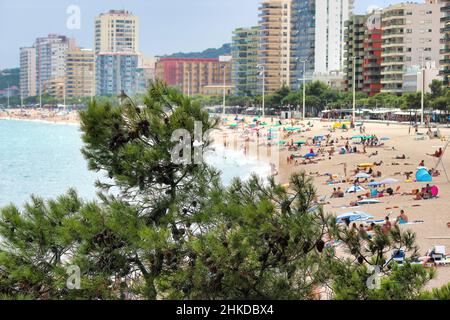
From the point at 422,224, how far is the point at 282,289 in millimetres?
13460

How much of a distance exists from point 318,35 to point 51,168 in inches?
3417

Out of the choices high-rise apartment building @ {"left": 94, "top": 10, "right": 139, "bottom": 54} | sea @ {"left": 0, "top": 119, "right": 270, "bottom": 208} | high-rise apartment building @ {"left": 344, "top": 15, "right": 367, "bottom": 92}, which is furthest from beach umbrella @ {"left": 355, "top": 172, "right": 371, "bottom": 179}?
high-rise apartment building @ {"left": 94, "top": 10, "right": 139, "bottom": 54}

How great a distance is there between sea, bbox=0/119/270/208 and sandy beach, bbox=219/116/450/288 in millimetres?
1833

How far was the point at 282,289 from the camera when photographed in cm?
842

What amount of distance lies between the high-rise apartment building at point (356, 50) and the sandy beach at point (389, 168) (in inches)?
1274

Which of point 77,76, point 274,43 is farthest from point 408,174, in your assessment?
point 77,76

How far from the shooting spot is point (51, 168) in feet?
202

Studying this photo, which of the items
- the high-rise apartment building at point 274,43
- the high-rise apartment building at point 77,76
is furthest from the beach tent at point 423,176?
the high-rise apartment building at point 77,76

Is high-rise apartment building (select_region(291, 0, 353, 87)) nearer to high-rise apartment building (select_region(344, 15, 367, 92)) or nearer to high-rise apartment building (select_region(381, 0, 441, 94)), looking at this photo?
high-rise apartment building (select_region(344, 15, 367, 92))

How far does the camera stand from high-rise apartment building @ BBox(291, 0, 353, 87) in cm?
14188

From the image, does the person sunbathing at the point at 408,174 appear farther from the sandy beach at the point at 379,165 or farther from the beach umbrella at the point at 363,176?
the beach umbrella at the point at 363,176

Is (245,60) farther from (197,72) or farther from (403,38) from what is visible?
(403,38)
